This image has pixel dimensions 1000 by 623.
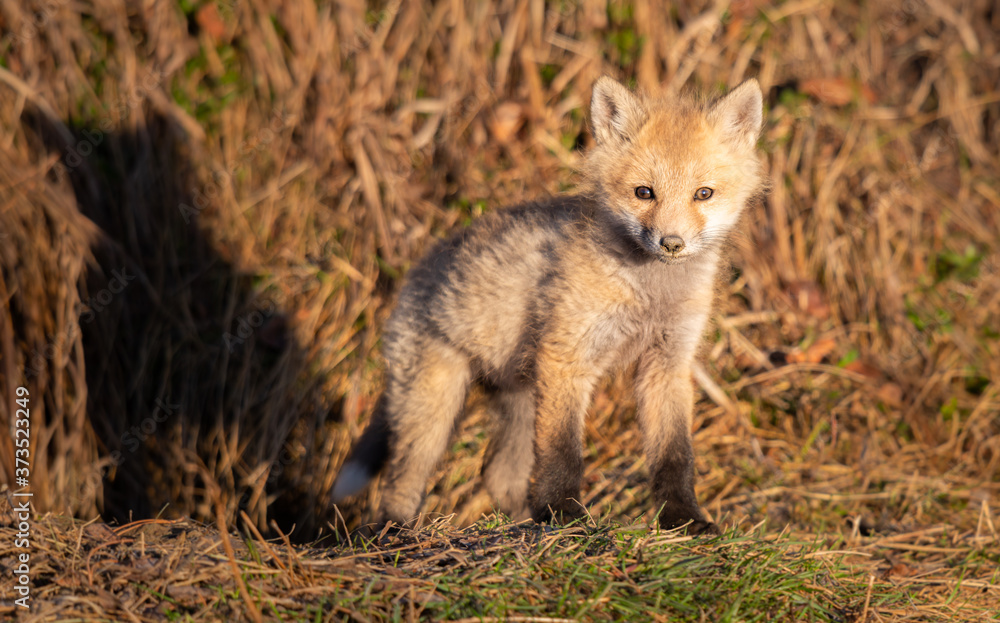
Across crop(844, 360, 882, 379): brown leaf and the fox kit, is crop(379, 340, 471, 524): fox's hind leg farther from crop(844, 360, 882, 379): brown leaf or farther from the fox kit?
crop(844, 360, 882, 379): brown leaf

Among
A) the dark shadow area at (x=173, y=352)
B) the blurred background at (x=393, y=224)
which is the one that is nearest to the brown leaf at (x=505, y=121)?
the blurred background at (x=393, y=224)

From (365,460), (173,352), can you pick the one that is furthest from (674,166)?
(173,352)

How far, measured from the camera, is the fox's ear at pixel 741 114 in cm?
280

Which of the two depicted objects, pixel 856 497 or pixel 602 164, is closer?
pixel 602 164

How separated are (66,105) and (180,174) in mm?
829

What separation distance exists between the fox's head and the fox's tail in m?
1.50

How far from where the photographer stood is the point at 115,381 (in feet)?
15.2

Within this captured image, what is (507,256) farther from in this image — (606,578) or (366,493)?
(366,493)

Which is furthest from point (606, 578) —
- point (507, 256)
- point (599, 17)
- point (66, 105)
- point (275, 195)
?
point (66, 105)

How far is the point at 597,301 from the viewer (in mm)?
2799

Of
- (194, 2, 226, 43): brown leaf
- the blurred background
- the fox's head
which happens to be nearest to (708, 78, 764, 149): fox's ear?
the fox's head

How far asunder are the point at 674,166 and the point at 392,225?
240 cm

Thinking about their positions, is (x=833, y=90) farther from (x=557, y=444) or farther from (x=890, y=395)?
(x=557, y=444)

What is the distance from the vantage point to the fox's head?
104 inches
